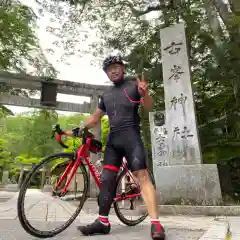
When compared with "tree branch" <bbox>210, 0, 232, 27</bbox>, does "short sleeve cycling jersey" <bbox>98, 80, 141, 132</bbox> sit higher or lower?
lower

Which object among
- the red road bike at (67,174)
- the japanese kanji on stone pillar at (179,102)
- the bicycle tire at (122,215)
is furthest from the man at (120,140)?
the japanese kanji on stone pillar at (179,102)

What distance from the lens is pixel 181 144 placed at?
5.96m

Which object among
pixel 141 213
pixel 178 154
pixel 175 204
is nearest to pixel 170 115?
pixel 178 154

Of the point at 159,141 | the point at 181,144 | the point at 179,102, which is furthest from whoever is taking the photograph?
the point at 159,141

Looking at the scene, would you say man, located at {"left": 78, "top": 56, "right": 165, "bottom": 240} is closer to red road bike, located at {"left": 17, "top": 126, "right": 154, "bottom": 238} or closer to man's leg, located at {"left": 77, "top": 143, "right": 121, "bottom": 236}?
man's leg, located at {"left": 77, "top": 143, "right": 121, "bottom": 236}

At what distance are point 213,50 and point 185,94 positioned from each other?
369 centimetres

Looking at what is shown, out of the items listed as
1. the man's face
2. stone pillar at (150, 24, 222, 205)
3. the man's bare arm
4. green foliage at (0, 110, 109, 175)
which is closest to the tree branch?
stone pillar at (150, 24, 222, 205)

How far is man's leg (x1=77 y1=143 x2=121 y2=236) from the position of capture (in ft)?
8.07

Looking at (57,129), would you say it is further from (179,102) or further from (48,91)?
(48,91)

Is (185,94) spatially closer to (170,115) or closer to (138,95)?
(170,115)

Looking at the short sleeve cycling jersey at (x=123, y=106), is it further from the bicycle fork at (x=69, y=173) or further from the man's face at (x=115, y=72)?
the bicycle fork at (x=69, y=173)

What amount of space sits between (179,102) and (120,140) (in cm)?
401

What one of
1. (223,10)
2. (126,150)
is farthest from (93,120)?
(223,10)

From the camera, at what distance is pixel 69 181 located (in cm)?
258
